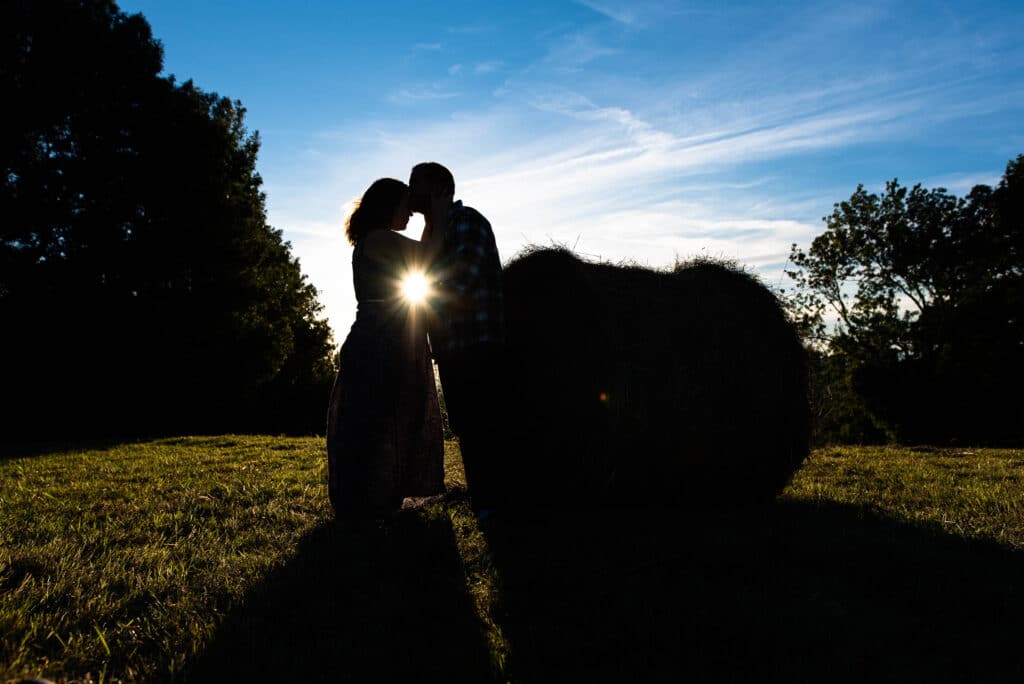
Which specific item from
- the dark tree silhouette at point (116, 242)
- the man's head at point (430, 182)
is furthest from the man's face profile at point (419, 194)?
the dark tree silhouette at point (116, 242)

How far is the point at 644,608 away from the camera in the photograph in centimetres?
296

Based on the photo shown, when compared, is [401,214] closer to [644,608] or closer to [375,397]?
[375,397]

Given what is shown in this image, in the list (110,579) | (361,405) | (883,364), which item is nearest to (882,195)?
(883,364)

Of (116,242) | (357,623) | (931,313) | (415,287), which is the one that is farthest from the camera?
(931,313)

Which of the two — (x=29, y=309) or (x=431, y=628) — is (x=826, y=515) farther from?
(x=29, y=309)

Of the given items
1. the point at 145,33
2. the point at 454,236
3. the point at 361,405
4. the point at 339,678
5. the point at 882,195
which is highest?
the point at 145,33

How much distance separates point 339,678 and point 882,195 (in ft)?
107

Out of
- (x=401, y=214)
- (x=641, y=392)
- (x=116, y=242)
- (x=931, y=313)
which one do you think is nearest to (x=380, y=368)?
(x=401, y=214)

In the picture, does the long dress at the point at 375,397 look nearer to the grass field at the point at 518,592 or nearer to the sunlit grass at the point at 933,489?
the grass field at the point at 518,592

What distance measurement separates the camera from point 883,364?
2639 centimetres

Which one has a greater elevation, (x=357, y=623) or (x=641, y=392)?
(x=641, y=392)

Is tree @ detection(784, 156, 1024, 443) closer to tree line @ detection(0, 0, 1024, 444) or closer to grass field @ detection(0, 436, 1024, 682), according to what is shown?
tree line @ detection(0, 0, 1024, 444)

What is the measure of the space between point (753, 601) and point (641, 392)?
1.64 metres

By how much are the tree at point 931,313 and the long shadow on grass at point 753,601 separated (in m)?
21.3
